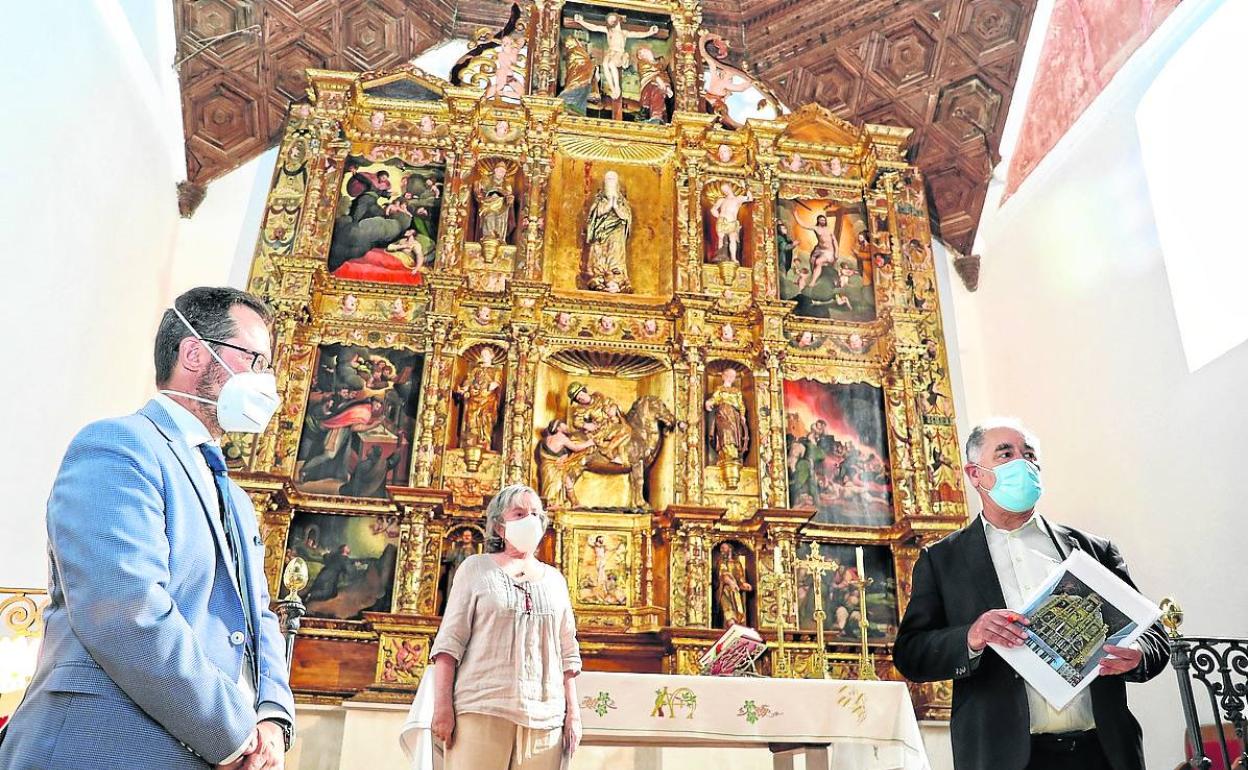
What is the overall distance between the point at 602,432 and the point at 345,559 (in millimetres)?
2247

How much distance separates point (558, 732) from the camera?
3.52 m

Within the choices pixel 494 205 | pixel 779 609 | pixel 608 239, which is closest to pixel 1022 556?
pixel 779 609

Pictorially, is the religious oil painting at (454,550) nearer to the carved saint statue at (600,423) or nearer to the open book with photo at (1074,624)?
the carved saint statue at (600,423)

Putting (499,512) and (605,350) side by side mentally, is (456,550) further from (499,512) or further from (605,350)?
(499,512)

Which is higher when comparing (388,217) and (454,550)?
(388,217)

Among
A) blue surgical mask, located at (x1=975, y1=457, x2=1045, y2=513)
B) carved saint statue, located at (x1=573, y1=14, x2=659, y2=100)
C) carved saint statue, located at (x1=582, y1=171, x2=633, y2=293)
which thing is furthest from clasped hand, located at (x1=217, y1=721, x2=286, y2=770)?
carved saint statue, located at (x1=573, y1=14, x2=659, y2=100)

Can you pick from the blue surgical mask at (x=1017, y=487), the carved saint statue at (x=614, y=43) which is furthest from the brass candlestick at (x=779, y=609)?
the carved saint statue at (x=614, y=43)

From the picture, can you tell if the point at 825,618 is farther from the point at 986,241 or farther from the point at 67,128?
the point at 67,128

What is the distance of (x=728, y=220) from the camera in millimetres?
9000

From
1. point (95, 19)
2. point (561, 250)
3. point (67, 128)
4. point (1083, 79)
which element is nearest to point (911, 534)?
point (561, 250)

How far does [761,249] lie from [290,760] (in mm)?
5573

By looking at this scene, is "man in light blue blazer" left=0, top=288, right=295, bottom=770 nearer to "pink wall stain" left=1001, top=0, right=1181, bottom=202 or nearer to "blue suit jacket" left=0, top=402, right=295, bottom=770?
"blue suit jacket" left=0, top=402, right=295, bottom=770

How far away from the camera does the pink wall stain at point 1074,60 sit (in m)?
8.18

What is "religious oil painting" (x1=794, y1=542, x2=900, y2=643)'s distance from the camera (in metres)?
7.51
